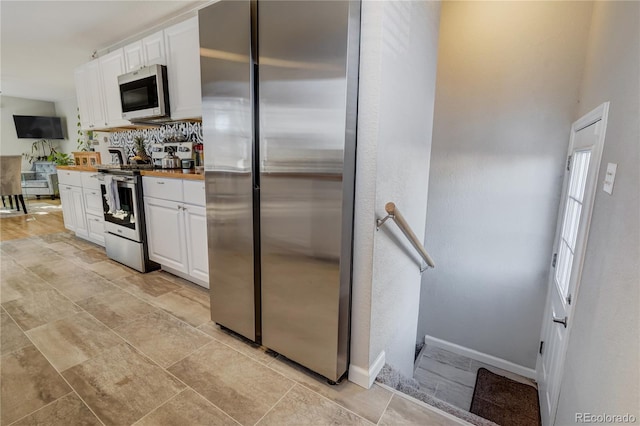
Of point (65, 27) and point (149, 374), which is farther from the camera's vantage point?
point (65, 27)

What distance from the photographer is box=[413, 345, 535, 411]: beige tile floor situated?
8.35 feet

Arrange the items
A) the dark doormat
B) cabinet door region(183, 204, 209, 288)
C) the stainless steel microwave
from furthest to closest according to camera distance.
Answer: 1. the stainless steel microwave
2. cabinet door region(183, 204, 209, 288)
3. the dark doormat

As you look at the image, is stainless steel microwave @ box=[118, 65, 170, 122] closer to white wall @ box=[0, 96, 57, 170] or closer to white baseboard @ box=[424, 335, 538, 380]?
white baseboard @ box=[424, 335, 538, 380]

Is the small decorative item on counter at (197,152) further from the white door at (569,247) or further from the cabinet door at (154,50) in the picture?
the white door at (569,247)

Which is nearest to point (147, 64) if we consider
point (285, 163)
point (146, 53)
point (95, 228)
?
point (146, 53)

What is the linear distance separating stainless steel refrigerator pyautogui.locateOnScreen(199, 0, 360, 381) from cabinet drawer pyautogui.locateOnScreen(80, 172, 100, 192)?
2.39 meters

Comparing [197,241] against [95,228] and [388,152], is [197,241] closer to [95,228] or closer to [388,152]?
[388,152]

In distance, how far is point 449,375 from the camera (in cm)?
276

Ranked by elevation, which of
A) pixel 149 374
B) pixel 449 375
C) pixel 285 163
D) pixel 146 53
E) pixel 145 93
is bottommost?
pixel 449 375

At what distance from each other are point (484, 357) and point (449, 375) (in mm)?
409

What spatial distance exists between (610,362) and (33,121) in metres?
10.7

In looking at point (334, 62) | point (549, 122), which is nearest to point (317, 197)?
point (334, 62)

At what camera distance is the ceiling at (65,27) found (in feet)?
9.52

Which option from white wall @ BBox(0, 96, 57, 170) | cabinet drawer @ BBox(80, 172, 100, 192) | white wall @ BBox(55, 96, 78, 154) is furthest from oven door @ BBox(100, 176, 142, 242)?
white wall @ BBox(0, 96, 57, 170)
